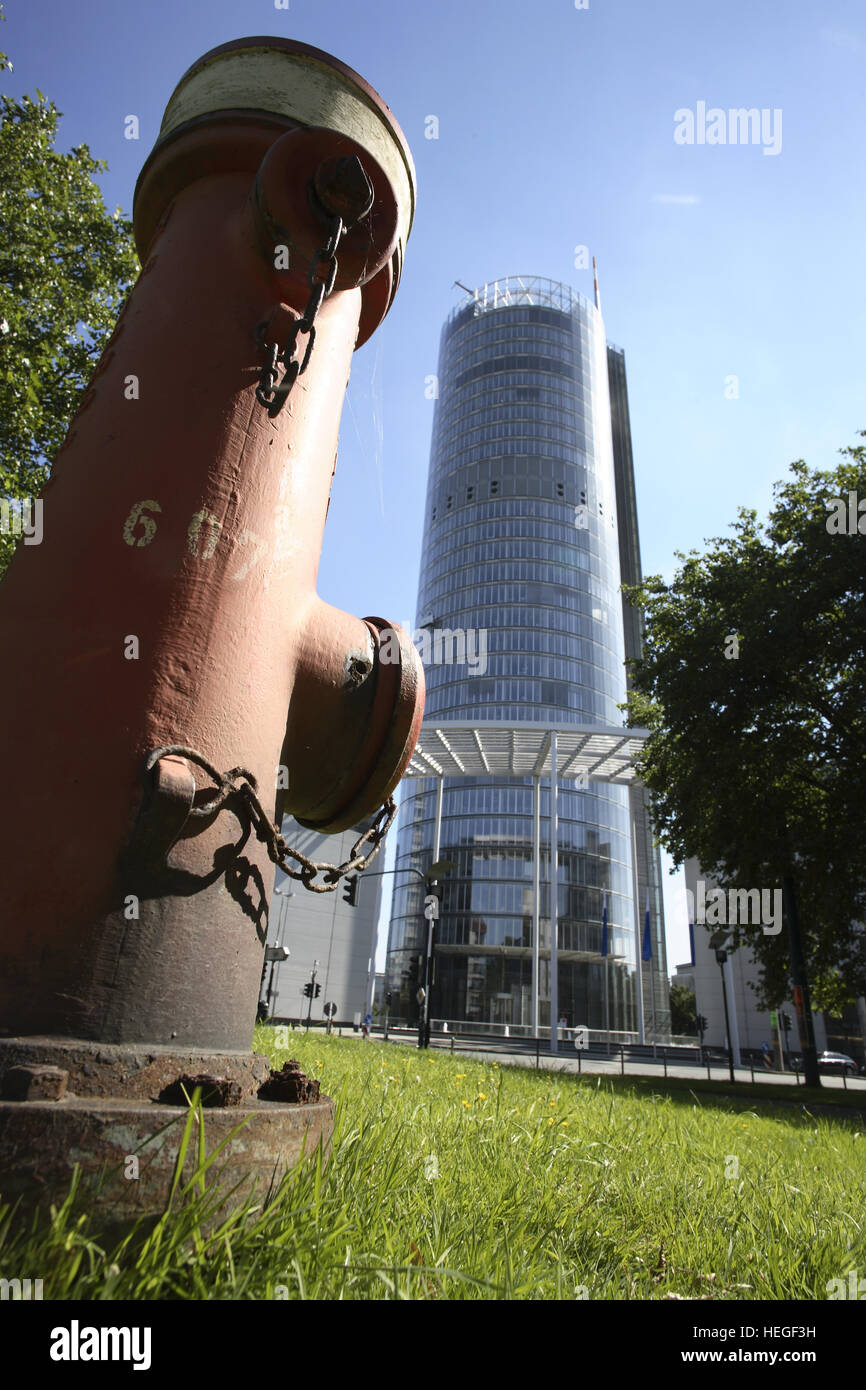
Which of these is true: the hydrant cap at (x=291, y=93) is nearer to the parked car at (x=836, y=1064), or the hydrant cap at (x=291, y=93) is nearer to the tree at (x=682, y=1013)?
the parked car at (x=836, y=1064)

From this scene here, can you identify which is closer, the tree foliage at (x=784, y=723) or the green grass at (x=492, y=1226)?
the green grass at (x=492, y=1226)

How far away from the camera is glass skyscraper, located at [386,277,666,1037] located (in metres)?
60.8

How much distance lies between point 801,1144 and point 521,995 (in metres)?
56.7

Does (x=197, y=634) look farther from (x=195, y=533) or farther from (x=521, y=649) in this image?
(x=521, y=649)

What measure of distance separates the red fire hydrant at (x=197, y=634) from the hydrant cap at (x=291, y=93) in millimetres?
12

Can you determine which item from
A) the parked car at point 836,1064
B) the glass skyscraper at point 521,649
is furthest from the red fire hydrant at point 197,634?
the glass skyscraper at point 521,649

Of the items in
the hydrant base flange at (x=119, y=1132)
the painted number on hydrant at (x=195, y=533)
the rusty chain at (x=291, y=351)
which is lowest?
the hydrant base flange at (x=119, y=1132)

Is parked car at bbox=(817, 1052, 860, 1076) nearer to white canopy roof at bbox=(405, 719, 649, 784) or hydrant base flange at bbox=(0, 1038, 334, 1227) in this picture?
Answer: white canopy roof at bbox=(405, 719, 649, 784)

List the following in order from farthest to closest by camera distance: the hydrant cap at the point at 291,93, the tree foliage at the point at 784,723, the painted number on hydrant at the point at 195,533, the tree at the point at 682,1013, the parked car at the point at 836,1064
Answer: the tree at the point at 682,1013 < the parked car at the point at 836,1064 < the tree foliage at the point at 784,723 < the hydrant cap at the point at 291,93 < the painted number on hydrant at the point at 195,533

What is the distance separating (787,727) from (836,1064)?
37.5 m

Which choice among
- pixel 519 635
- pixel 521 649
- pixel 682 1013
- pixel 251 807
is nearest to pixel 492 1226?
pixel 251 807

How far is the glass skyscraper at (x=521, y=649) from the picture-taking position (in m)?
60.8

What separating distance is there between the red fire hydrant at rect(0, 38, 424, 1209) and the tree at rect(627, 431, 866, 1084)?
16.3 meters

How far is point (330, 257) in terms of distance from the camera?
257cm
